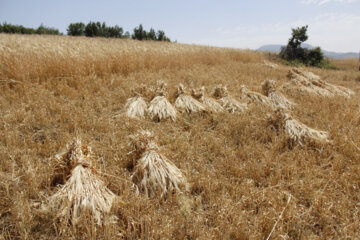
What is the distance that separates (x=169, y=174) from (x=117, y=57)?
5.68m

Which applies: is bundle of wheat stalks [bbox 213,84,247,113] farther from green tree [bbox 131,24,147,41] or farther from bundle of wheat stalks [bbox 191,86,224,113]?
green tree [bbox 131,24,147,41]

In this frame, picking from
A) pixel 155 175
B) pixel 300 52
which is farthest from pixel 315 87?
pixel 300 52

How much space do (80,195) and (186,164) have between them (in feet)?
4.58

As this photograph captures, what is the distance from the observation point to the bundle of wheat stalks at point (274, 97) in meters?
5.25

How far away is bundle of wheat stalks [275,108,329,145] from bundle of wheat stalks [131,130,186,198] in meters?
2.14

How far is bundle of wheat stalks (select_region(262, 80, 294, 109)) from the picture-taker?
5.25 m

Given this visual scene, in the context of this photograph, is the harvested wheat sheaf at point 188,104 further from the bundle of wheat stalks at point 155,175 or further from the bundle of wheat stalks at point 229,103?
the bundle of wheat stalks at point 155,175

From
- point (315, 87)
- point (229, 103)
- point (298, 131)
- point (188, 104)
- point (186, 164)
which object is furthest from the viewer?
point (315, 87)

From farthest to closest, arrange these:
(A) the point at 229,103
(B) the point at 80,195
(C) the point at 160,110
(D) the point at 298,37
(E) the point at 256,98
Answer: (D) the point at 298,37 → (E) the point at 256,98 → (A) the point at 229,103 → (C) the point at 160,110 → (B) the point at 80,195

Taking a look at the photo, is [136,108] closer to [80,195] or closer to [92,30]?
[80,195]

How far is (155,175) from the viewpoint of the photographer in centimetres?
236

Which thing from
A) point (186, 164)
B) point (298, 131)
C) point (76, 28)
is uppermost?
point (76, 28)

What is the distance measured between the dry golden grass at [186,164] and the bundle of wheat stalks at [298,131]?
12cm

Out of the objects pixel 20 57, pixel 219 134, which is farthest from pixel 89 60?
pixel 219 134
